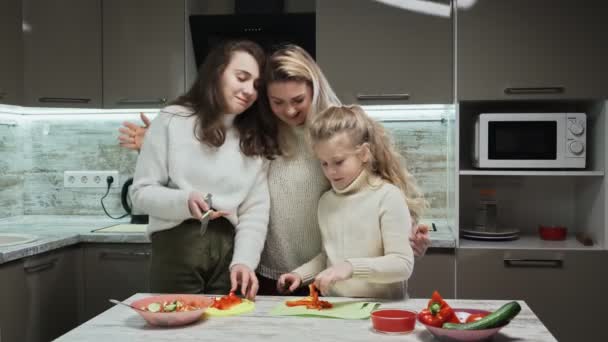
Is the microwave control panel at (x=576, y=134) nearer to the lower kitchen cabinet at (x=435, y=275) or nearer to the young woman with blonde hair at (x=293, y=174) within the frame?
the lower kitchen cabinet at (x=435, y=275)

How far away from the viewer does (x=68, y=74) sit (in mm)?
2850

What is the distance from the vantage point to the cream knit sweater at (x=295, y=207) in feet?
5.80

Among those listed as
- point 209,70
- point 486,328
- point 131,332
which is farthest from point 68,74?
point 486,328

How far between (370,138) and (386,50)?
1098 mm

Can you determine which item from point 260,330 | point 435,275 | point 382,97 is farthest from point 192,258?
point 382,97

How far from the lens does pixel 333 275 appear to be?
4.61 feet

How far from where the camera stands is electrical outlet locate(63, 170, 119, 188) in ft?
10.6

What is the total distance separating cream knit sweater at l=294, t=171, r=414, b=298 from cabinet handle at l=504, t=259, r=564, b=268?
1.01 metres

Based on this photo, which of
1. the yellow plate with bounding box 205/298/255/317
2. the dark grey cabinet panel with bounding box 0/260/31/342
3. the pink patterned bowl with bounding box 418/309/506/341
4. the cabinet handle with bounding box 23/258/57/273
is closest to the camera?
the pink patterned bowl with bounding box 418/309/506/341

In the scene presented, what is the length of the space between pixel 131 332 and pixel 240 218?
52cm

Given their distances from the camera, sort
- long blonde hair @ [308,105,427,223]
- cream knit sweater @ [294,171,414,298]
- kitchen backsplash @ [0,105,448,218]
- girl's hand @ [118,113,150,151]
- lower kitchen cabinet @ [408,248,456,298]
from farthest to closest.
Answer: kitchen backsplash @ [0,105,448,218] → lower kitchen cabinet @ [408,248,456,298] → girl's hand @ [118,113,150,151] → long blonde hair @ [308,105,427,223] → cream knit sweater @ [294,171,414,298]

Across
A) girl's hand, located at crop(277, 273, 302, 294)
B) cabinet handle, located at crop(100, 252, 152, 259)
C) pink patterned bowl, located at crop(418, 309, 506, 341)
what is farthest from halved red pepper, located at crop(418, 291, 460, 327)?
cabinet handle, located at crop(100, 252, 152, 259)

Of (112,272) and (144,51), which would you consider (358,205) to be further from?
(144,51)

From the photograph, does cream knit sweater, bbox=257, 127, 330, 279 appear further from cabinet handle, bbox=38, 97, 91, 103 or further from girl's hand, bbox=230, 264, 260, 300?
cabinet handle, bbox=38, 97, 91, 103
